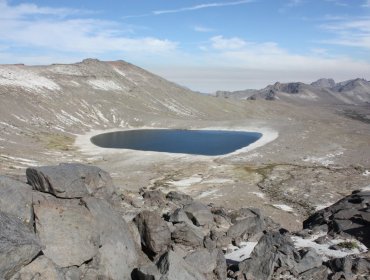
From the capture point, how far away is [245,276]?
1011 inches

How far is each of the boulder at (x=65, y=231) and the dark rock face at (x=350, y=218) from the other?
21.5 m

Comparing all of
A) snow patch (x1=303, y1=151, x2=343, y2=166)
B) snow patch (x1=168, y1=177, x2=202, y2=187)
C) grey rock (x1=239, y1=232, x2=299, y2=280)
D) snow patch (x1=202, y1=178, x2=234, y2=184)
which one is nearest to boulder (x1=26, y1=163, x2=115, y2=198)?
grey rock (x1=239, y1=232, x2=299, y2=280)

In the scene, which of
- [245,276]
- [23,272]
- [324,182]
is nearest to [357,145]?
[324,182]

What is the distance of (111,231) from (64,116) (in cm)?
14190

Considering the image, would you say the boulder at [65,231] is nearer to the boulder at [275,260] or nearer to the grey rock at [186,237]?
the grey rock at [186,237]

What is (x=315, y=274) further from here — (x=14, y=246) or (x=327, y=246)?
(x=14, y=246)

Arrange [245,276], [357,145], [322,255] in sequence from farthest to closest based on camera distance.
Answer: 1. [357,145]
2. [322,255]
3. [245,276]

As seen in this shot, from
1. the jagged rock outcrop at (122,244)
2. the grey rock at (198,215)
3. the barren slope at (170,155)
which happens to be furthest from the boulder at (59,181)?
the barren slope at (170,155)

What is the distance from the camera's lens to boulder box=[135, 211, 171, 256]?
2509 centimetres

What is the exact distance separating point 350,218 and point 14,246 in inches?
1195

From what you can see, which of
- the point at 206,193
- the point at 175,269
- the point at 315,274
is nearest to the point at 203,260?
the point at 175,269

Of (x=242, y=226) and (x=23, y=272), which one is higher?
(x=23, y=272)

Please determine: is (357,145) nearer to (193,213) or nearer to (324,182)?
(324,182)

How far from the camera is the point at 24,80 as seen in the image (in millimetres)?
175875
